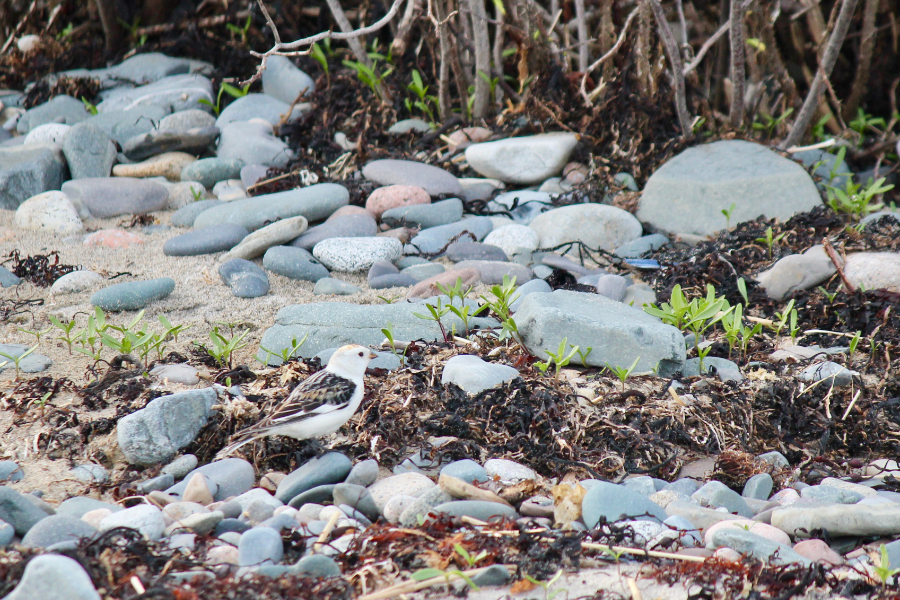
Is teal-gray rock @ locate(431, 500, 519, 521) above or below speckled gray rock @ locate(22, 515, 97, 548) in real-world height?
below

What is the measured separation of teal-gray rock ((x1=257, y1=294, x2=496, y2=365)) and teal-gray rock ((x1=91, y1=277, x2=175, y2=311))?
0.83m

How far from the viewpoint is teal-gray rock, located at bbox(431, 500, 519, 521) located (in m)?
2.66

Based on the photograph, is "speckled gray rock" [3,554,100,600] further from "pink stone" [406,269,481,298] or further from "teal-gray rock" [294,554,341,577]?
"pink stone" [406,269,481,298]

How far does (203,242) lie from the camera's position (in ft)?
17.6

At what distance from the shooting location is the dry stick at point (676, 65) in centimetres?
605

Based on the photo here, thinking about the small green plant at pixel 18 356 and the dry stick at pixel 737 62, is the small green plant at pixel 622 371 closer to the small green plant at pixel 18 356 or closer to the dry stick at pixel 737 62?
the small green plant at pixel 18 356

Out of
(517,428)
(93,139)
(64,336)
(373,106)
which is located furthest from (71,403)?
(373,106)

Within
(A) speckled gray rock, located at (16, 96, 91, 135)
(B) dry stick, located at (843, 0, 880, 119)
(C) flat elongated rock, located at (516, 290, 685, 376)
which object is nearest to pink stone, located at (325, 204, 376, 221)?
(C) flat elongated rock, located at (516, 290, 685, 376)

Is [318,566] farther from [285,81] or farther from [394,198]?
[285,81]

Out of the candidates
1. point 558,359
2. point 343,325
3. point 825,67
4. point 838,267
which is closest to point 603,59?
point 825,67

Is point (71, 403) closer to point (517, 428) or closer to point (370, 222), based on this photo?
point (517, 428)

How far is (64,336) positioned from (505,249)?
285 centimetres

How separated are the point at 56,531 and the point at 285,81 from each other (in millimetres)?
6362

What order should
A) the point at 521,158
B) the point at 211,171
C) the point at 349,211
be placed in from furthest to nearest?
the point at 211,171
the point at 521,158
the point at 349,211
